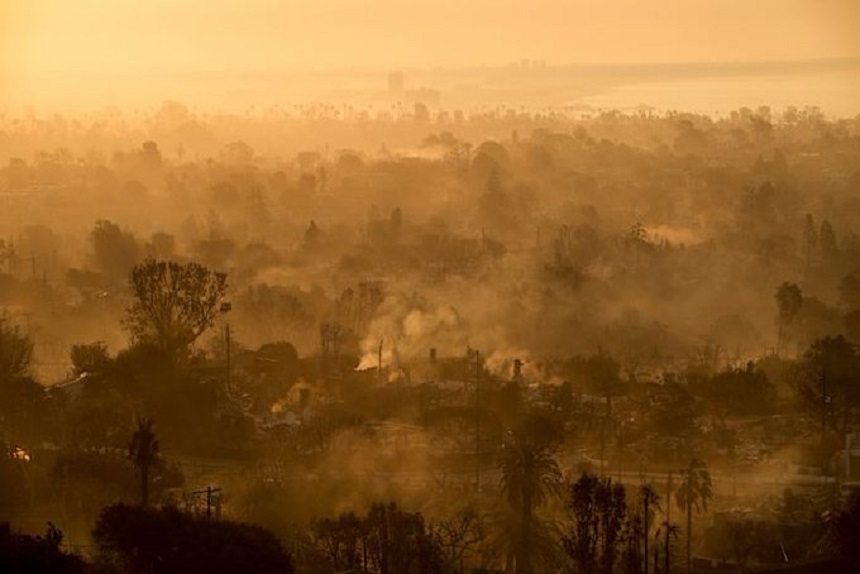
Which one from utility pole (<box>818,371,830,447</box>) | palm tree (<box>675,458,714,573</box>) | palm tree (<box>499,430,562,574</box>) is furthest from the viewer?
utility pole (<box>818,371,830,447</box>)

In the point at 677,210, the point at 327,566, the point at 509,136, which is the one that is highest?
the point at 509,136

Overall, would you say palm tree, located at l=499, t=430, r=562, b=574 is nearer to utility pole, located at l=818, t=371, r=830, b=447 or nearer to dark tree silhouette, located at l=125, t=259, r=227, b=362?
utility pole, located at l=818, t=371, r=830, b=447

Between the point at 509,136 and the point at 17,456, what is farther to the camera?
the point at 509,136

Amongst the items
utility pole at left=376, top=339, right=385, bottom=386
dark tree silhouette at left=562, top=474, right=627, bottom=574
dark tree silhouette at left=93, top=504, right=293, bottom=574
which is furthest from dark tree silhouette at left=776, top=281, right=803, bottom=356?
dark tree silhouette at left=93, top=504, right=293, bottom=574

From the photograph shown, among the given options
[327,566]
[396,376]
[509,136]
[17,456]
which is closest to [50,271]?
[396,376]

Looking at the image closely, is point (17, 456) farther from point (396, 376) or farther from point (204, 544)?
point (396, 376)

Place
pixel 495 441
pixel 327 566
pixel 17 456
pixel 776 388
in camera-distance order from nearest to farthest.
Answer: pixel 327 566 → pixel 17 456 → pixel 495 441 → pixel 776 388

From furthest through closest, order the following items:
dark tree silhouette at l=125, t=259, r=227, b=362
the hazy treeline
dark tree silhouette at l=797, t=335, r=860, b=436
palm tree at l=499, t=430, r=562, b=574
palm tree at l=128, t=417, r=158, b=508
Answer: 1. dark tree silhouette at l=125, t=259, r=227, b=362
2. dark tree silhouette at l=797, t=335, r=860, b=436
3. the hazy treeline
4. palm tree at l=128, t=417, r=158, b=508
5. palm tree at l=499, t=430, r=562, b=574

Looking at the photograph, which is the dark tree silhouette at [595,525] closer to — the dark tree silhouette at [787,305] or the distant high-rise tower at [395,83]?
the dark tree silhouette at [787,305]
